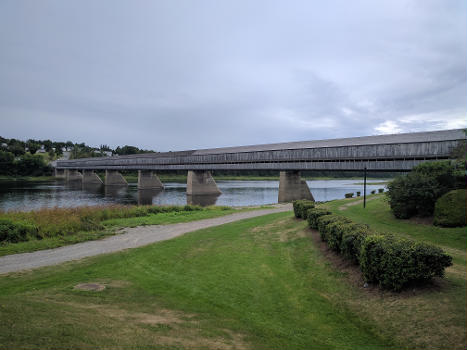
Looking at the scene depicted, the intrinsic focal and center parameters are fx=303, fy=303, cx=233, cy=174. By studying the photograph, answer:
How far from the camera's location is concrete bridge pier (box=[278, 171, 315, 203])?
49062 millimetres

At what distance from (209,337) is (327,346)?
2.28 meters

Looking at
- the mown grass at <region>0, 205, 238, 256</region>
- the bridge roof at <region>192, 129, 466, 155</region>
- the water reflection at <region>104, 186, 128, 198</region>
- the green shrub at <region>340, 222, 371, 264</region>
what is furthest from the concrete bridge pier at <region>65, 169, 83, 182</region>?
the green shrub at <region>340, 222, 371, 264</region>

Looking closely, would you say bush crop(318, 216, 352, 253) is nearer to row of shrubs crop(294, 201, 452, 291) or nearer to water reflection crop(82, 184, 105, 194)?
row of shrubs crop(294, 201, 452, 291)

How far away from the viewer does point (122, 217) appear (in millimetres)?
27047

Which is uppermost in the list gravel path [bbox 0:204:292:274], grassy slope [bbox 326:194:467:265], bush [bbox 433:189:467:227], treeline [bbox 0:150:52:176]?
treeline [bbox 0:150:52:176]

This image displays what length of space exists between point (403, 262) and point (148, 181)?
287 feet

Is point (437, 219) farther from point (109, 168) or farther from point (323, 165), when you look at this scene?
point (109, 168)

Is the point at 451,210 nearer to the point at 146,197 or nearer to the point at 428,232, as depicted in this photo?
the point at 428,232

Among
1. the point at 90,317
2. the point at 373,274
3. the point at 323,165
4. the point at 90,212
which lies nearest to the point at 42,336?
the point at 90,317

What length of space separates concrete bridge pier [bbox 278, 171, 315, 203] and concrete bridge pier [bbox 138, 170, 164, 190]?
48111 mm

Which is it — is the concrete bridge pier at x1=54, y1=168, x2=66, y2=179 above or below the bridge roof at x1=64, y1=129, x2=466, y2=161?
below

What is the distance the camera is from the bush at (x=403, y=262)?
7004 mm

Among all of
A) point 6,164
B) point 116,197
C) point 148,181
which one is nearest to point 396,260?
point 116,197

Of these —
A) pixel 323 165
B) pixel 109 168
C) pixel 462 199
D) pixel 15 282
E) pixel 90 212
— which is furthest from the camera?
pixel 109 168
